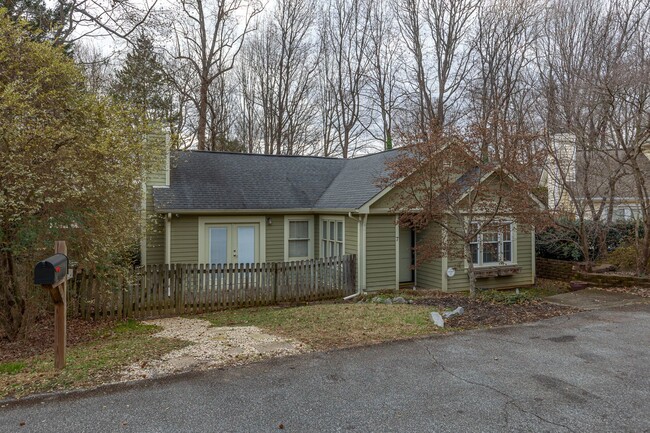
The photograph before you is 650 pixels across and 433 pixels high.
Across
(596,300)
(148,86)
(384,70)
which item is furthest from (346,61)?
(596,300)

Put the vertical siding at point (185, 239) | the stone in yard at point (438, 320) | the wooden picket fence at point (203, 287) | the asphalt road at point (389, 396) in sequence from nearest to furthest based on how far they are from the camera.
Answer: the asphalt road at point (389, 396) → the stone in yard at point (438, 320) → the wooden picket fence at point (203, 287) → the vertical siding at point (185, 239)

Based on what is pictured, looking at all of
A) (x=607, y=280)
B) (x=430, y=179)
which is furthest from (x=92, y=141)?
(x=607, y=280)

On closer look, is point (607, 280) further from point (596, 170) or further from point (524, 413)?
point (524, 413)

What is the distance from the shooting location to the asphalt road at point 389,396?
3.94 metres

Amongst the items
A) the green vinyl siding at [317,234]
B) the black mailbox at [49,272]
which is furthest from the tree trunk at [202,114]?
the black mailbox at [49,272]

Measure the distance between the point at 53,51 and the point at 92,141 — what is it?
62.2 inches

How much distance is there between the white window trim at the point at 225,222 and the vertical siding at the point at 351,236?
2658 mm

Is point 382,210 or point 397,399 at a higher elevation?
point 382,210

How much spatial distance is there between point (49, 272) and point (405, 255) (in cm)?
1084

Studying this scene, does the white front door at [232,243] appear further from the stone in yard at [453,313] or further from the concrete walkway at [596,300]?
the concrete walkway at [596,300]

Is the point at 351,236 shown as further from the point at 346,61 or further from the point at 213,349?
the point at 346,61

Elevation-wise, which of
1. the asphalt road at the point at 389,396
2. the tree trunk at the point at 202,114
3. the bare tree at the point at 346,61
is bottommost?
the asphalt road at the point at 389,396

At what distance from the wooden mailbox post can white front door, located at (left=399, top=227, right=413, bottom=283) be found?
10.3m

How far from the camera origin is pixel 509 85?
2350 cm
